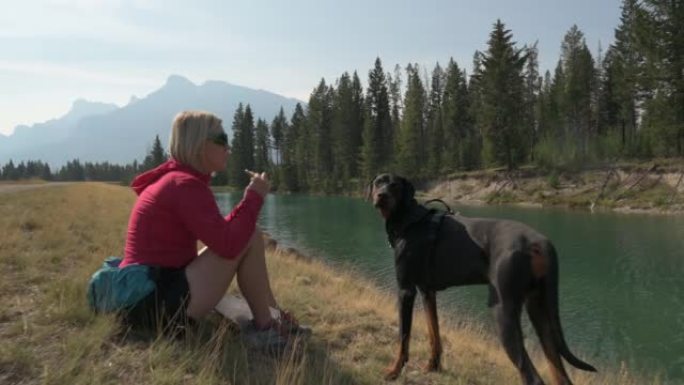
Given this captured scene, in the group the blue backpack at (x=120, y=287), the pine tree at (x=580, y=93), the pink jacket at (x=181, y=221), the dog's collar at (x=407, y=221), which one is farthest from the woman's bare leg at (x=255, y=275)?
the pine tree at (x=580, y=93)

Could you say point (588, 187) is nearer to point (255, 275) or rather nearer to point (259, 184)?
point (255, 275)

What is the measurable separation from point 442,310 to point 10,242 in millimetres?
8338

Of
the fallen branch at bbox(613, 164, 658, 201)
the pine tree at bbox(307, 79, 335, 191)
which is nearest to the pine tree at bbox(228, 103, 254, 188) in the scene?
the pine tree at bbox(307, 79, 335, 191)

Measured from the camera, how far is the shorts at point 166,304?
12.3ft

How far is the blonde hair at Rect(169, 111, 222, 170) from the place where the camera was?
390 centimetres

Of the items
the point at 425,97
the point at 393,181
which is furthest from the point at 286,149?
the point at 393,181

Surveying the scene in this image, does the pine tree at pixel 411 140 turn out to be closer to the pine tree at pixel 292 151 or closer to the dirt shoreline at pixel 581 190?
the dirt shoreline at pixel 581 190

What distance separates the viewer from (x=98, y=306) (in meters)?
3.98

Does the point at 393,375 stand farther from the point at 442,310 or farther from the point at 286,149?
the point at 286,149

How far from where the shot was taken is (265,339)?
13.7ft

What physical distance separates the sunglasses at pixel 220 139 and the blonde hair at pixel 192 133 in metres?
0.03

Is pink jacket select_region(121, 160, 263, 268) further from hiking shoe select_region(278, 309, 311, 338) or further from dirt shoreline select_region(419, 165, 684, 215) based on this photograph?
dirt shoreline select_region(419, 165, 684, 215)

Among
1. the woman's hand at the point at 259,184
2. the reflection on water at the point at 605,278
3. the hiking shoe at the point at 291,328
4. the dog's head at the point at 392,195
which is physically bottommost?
the reflection on water at the point at 605,278

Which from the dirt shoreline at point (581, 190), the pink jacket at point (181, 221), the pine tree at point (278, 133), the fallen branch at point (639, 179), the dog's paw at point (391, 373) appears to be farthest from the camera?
the pine tree at point (278, 133)
